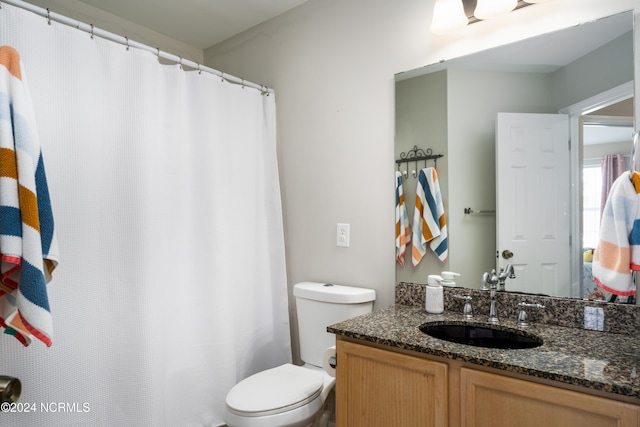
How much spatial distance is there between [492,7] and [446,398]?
4.82ft

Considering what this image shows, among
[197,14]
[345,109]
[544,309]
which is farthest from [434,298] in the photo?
[197,14]

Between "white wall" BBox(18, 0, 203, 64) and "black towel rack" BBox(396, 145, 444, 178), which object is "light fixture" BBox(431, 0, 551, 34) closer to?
"black towel rack" BBox(396, 145, 444, 178)

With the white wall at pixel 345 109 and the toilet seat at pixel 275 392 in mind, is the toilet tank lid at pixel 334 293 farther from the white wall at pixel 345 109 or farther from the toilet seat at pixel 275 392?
the toilet seat at pixel 275 392

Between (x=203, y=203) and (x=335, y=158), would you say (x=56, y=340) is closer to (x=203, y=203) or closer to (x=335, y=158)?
(x=203, y=203)

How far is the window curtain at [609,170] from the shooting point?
53.1 inches

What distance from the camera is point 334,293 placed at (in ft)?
6.26

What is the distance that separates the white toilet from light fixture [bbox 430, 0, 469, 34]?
4.12 ft

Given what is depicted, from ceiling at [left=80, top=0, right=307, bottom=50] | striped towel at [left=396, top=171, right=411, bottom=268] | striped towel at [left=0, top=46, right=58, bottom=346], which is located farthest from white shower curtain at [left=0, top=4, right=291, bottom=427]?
striped towel at [left=396, top=171, right=411, bottom=268]

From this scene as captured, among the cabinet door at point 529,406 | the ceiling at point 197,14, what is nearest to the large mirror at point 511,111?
the cabinet door at point 529,406

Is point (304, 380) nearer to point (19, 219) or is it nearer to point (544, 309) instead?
point (544, 309)

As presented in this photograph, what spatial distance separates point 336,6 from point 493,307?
1.72 m

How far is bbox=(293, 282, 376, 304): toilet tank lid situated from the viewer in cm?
187

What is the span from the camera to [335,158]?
2119 mm

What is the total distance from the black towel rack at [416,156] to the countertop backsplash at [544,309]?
1.85 feet
